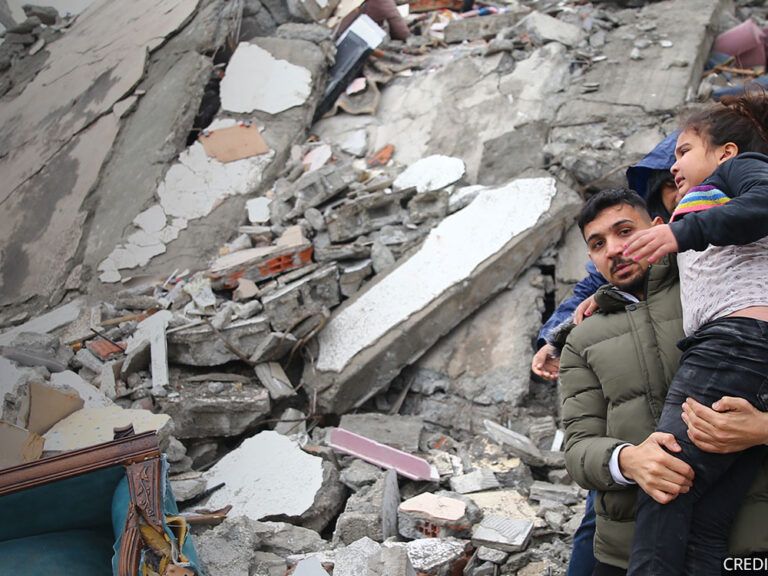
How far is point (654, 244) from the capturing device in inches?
52.5

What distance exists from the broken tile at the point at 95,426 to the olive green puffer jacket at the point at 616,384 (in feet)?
7.10

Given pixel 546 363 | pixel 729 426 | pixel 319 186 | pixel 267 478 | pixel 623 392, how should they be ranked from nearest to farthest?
1. pixel 729 426
2. pixel 623 392
3. pixel 546 363
4. pixel 267 478
5. pixel 319 186

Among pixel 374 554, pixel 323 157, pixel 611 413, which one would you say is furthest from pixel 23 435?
pixel 323 157

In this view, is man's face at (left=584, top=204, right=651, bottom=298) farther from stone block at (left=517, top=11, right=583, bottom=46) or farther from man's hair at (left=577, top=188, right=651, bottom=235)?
stone block at (left=517, top=11, right=583, bottom=46)

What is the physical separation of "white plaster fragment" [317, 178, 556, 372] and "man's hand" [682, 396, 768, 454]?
279cm

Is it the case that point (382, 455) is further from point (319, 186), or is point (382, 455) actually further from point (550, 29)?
point (550, 29)

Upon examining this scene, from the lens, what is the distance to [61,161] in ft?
14.8

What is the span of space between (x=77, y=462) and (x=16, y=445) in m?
0.98

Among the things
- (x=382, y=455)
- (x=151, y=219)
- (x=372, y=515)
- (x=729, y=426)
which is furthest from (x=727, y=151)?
(x=151, y=219)

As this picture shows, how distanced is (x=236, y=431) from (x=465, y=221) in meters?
2.10

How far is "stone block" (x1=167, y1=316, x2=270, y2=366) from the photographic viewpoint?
387cm

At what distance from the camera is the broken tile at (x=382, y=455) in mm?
3305

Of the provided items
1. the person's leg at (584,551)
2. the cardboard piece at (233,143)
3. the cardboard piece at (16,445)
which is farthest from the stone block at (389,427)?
the cardboard piece at (233,143)

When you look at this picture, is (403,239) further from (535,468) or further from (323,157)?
(535,468)
